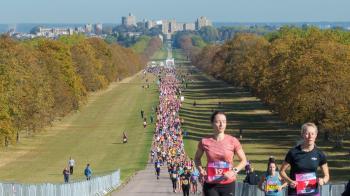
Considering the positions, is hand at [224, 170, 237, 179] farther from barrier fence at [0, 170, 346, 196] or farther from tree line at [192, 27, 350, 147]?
tree line at [192, 27, 350, 147]

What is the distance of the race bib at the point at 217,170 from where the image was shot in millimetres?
13398

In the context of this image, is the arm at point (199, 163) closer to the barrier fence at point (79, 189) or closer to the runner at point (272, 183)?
the runner at point (272, 183)

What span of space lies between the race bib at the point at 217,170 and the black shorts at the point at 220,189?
0.09 m

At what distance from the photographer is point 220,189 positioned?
13422 millimetres

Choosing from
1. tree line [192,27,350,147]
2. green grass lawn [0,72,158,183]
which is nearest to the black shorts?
green grass lawn [0,72,158,183]

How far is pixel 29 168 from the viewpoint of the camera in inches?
2416

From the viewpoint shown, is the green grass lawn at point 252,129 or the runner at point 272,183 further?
the green grass lawn at point 252,129

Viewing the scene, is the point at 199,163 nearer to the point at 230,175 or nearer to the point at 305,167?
the point at 230,175

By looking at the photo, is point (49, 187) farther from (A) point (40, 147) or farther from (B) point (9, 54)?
(B) point (9, 54)

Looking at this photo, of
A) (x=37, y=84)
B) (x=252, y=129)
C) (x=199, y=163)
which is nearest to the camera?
(x=199, y=163)

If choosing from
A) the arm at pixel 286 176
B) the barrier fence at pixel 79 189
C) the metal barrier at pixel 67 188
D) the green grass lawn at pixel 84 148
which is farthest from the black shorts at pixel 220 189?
the green grass lawn at pixel 84 148

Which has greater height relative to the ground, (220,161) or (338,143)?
(220,161)

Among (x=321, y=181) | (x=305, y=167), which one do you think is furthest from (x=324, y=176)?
(x=305, y=167)

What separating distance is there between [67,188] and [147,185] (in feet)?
45.1
